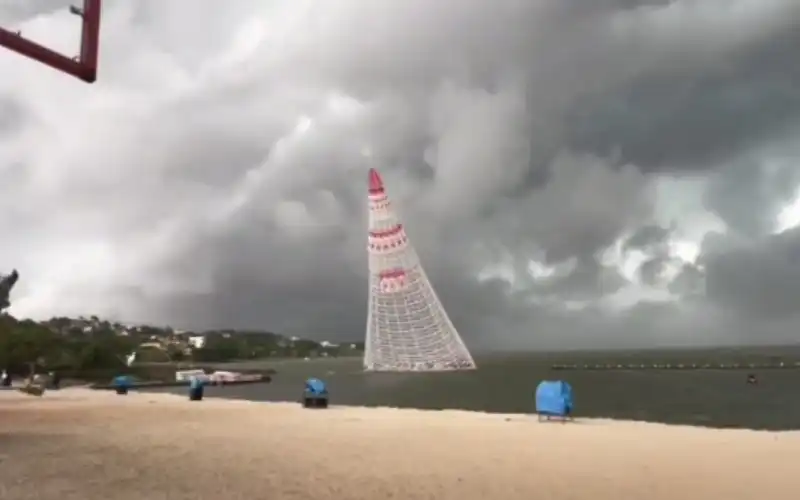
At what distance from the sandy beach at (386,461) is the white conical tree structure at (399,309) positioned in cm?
5045

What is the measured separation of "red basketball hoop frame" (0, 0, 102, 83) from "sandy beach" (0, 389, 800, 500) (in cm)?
1168

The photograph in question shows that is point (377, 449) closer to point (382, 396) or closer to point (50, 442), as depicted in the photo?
point (50, 442)

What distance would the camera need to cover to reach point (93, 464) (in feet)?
51.6

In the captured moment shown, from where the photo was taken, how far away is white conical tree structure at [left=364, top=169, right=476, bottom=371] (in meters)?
77.3

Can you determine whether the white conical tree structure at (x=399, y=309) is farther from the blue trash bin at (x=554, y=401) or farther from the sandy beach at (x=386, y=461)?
the sandy beach at (x=386, y=461)

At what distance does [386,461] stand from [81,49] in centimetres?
1704

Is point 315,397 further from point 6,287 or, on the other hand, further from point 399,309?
point 6,287

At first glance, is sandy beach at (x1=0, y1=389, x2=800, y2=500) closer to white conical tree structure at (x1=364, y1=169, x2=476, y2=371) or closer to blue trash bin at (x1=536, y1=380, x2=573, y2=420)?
blue trash bin at (x1=536, y1=380, x2=573, y2=420)

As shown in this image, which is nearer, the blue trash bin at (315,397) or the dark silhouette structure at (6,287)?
the blue trash bin at (315,397)

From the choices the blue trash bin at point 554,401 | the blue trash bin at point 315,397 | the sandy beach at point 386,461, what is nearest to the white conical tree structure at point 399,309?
the blue trash bin at point 315,397

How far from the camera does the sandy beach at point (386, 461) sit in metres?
12.9

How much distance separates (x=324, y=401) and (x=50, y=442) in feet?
68.0

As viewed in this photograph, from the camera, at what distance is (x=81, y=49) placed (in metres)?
24.7

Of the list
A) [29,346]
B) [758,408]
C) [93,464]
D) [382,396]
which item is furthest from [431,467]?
[29,346]
